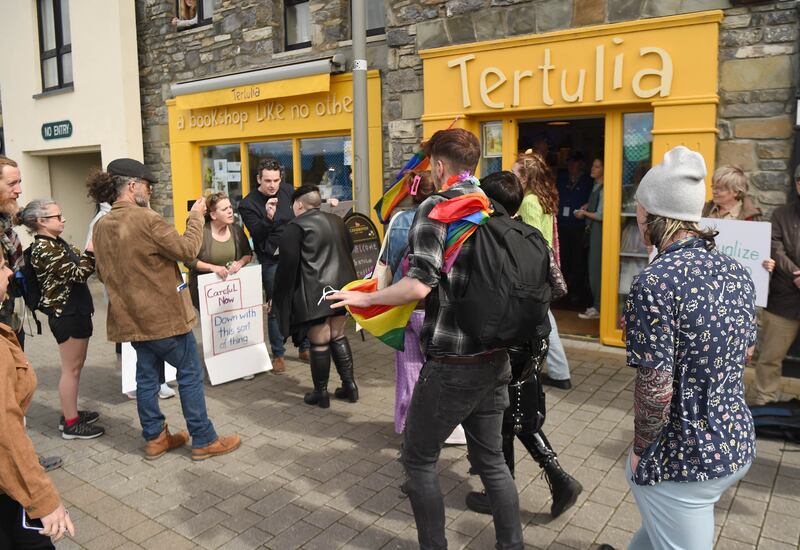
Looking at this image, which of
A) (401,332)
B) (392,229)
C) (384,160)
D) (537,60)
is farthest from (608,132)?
(401,332)

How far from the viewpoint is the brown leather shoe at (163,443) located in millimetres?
4340

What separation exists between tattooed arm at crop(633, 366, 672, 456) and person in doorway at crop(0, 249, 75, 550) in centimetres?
187

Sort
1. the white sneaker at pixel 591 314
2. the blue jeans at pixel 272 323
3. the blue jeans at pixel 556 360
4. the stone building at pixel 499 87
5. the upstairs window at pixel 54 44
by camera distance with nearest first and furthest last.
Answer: the blue jeans at pixel 556 360 → the stone building at pixel 499 87 → the blue jeans at pixel 272 323 → the white sneaker at pixel 591 314 → the upstairs window at pixel 54 44

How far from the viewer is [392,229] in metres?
3.73

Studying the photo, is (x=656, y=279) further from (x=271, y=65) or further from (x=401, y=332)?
(x=271, y=65)

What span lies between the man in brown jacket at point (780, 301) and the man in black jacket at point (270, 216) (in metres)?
4.10

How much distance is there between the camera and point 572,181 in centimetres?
871

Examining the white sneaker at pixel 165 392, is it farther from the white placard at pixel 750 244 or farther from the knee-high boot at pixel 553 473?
the white placard at pixel 750 244

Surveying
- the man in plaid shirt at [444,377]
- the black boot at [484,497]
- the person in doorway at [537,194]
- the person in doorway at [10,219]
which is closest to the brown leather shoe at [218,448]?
the person in doorway at [10,219]

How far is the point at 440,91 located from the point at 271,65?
3.02m

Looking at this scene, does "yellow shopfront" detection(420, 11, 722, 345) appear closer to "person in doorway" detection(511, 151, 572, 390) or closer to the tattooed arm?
"person in doorway" detection(511, 151, 572, 390)

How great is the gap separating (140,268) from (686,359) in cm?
323

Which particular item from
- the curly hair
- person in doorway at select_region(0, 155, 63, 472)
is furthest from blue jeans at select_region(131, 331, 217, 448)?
the curly hair

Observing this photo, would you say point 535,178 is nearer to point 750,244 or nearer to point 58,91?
point 750,244
